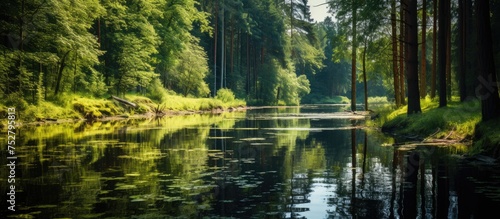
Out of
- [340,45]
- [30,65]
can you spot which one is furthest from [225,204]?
[340,45]

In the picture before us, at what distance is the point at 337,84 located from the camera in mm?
126125

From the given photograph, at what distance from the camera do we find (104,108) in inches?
1455

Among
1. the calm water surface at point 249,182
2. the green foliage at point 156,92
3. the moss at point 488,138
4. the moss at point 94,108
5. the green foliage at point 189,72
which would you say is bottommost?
the calm water surface at point 249,182

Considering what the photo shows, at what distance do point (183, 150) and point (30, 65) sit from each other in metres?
20.9

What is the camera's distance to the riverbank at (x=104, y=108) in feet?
94.7

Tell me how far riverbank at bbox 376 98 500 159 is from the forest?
88 centimetres

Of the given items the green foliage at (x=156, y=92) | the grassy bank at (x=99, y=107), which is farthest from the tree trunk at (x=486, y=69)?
the green foliage at (x=156, y=92)

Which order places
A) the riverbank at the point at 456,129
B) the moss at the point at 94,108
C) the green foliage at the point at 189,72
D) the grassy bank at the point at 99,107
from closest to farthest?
1. the riverbank at the point at 456,129
2. the grassy bank at the point at 99,107
3. the moss at the point at 94,108
4. the green foliage at the point at 189,72

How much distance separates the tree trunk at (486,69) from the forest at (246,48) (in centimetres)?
3

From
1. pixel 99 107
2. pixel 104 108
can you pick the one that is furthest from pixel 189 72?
pixel 99 107

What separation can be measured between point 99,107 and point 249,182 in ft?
96.6

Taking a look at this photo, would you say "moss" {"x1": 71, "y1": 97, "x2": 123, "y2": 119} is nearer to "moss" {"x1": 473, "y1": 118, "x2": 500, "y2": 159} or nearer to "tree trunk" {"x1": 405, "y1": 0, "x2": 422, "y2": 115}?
"tree trunk" {"x1": 405, "y1": 0, "x2": 422, "y2": 115}

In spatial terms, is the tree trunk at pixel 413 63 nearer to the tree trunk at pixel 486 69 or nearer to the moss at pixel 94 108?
the tree trunk at pixel 486 69

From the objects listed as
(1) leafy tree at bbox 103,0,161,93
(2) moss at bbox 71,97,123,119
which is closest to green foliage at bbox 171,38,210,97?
(1) leafy tree at bbox 103,0,161,93
